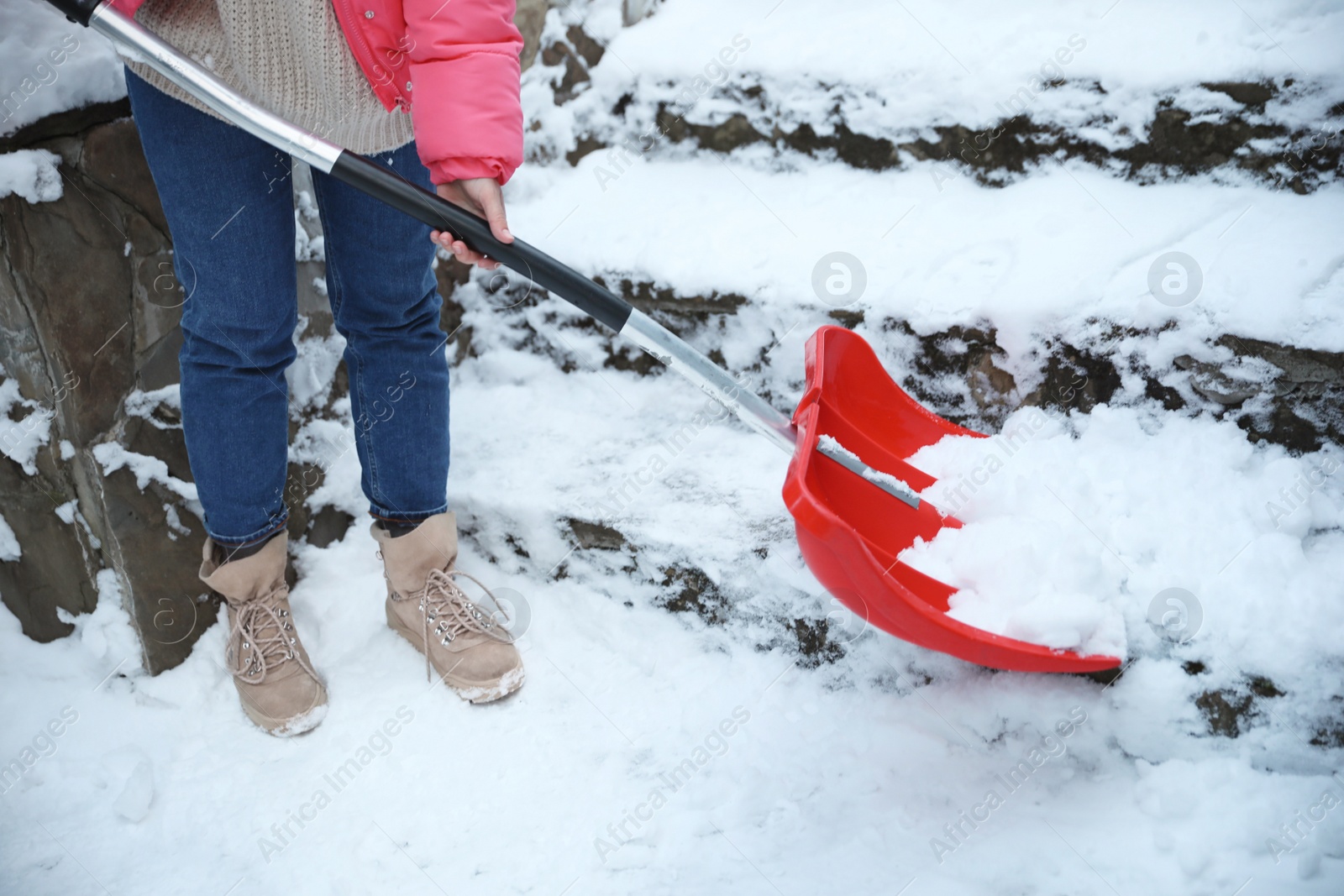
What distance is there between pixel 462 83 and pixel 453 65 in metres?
0.02

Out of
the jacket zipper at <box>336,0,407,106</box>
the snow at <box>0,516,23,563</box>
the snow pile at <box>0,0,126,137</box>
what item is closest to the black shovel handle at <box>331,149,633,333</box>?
the jacket zipper at <box>336,0,407,106</box>

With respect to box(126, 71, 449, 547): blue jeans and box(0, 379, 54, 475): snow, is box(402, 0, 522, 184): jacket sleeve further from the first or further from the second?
box(0, 379, 54, 475): snow

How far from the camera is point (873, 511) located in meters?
1.30

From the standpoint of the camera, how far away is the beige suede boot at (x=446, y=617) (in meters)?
1.37

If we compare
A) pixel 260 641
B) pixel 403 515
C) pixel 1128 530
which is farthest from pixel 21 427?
pixel 1128 530

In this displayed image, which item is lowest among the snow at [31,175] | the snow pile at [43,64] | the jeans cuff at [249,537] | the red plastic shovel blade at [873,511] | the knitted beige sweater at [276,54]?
the jeans cuff at [249,537]

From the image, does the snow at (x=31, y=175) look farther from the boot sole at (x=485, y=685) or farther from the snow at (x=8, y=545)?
the boot sole at (x=485, y=685)

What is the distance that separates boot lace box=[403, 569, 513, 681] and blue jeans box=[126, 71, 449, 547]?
12 cm

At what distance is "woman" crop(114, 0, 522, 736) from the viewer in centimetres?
99

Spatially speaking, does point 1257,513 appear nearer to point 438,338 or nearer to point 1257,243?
point 1257,243

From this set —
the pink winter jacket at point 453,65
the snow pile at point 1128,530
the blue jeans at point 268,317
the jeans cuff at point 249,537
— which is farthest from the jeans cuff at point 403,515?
the snow pile at point 1128,530

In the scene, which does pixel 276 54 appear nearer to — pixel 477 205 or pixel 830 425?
pixel 477 205

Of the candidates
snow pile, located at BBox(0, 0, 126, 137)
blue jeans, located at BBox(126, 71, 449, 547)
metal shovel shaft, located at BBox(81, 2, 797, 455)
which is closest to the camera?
metal shovel shaft, located at BBox(81, 2, 797, 455)

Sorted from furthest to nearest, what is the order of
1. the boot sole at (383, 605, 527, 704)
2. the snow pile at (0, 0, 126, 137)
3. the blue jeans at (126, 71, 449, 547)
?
the boot sole at (383, 605, 527, 704) → the snow pile at (0, 0, 126, 137) → the blue jeans at (126, 71, 449, 547)
